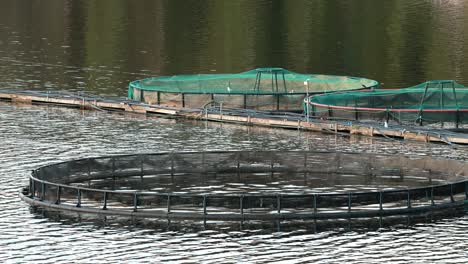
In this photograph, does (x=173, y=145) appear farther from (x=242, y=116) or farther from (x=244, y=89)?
(x=244, y=89)

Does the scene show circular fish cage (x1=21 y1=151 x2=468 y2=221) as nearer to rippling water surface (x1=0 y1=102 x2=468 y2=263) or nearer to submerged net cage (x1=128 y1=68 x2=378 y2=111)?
rippling water surface (x1=0 y1=102 x2=468 y2=263)

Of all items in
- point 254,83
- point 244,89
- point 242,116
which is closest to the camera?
point 242,116

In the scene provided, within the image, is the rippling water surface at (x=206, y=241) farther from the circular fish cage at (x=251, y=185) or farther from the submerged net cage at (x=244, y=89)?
the submerged net cage at (x=244, y=89)

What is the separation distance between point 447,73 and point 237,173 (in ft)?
258

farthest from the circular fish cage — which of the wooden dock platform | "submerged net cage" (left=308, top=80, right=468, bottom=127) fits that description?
"submerged net cage" (left=308, top=80, right=468, bottom=127)

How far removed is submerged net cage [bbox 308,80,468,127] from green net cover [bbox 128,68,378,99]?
31.8ft

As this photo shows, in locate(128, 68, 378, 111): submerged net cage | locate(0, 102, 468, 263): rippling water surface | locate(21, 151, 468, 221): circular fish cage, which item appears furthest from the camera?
locate(128, 68, 378, 111): submerged net cage

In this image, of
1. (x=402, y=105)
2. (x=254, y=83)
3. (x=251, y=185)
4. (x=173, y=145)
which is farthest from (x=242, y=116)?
(x=251, y=185)

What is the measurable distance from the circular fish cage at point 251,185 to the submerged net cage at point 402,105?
24.2 metres

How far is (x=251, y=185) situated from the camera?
9656 centimetres

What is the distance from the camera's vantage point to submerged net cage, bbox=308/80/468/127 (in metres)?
122

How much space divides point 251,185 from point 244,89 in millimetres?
50800

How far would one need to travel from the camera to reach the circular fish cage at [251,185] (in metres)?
83.2

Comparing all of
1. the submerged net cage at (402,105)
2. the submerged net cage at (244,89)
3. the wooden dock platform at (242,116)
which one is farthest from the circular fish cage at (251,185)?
the submerged net cage at (244,89)
